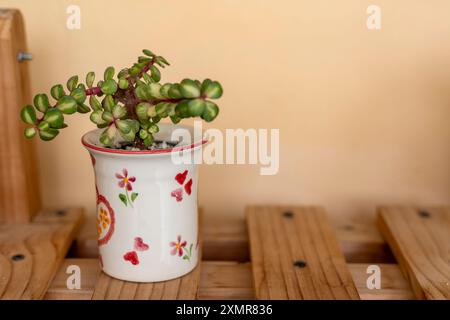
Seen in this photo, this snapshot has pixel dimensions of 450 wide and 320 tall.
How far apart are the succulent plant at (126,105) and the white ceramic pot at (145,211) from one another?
3cm

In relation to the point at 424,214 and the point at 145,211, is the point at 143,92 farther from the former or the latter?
the point at 424,214

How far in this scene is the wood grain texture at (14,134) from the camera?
2.99 feet

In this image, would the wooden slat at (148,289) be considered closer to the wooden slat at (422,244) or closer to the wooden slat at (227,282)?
the wooden slat at (227,282)

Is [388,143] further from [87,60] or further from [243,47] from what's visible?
[87,60]

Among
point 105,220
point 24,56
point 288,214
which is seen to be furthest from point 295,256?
point 24,56

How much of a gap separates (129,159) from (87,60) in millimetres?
303

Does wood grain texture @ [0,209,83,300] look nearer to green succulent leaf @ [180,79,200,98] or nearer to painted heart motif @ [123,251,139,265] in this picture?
painted heart motif @ [123,251,139,265]

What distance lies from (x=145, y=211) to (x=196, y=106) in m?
0.18

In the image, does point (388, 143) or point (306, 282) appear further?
point (388, 143)

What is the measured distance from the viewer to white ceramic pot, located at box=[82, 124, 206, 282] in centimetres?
78

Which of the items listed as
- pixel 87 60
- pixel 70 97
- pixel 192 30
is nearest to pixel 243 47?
pixel 192 30

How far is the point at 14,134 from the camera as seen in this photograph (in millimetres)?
937

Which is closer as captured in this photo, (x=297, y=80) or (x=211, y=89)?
(x=211, y=89)

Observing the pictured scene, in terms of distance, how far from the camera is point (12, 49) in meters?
0.91
